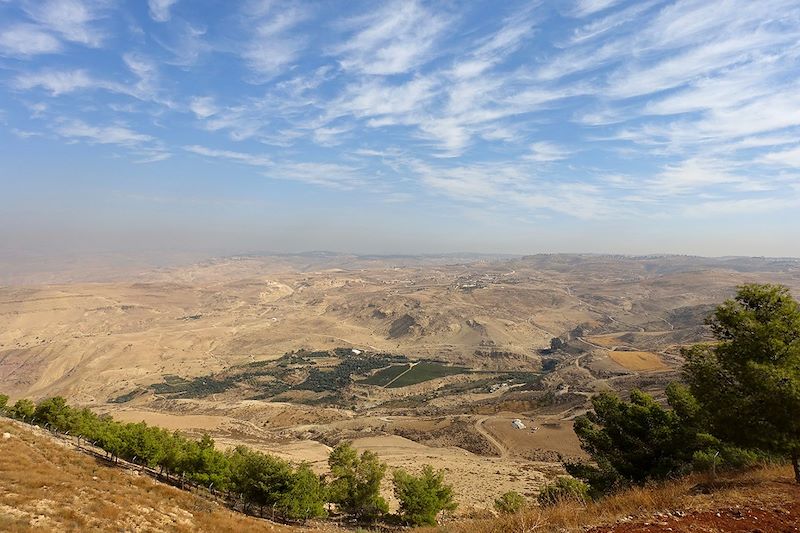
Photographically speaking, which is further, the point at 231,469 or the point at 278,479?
the point at 231,469

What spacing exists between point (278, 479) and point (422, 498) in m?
8.81

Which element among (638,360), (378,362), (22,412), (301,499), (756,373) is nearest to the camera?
(756,373)

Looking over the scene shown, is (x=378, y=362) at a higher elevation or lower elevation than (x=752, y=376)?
lower

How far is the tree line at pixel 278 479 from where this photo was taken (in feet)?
85.1

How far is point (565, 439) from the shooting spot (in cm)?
5191

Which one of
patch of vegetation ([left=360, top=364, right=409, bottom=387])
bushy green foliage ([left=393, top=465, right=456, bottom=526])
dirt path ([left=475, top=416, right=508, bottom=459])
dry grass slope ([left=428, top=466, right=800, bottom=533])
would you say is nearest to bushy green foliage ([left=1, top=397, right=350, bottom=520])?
bushy green foliage ([left=393, top=465, right=456, bottom=526])

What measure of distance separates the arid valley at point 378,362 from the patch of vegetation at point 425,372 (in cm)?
71

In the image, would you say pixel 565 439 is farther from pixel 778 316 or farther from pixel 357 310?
pixel 357 310

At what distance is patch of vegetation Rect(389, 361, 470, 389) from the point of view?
9673cm

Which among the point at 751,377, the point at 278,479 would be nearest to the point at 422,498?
the point at 278,479

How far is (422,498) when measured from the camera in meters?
26.2

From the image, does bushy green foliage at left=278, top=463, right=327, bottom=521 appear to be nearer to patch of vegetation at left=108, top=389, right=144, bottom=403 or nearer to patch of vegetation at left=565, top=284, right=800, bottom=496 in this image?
patch of vegetation at left=565, top=284, right=800, bottom=496

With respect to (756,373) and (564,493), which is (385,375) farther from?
(756,373)

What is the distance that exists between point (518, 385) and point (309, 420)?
4393 cm
